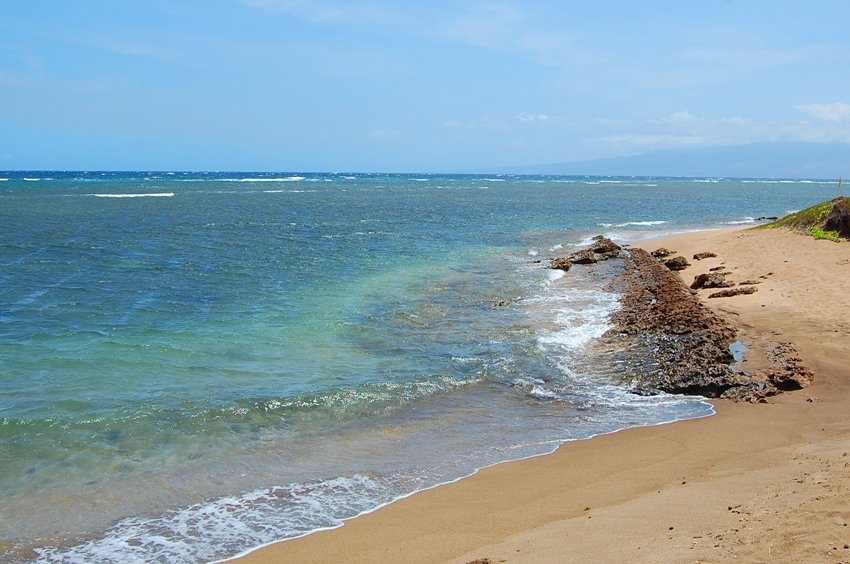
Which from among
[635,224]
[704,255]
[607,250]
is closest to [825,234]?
[704,255]

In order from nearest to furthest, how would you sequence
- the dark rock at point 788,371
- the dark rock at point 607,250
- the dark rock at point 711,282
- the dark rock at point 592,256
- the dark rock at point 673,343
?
the dark rock at point 788,371 → the dark rock at point 673,343 → the dark rock at point 711,282 → the dark rock at point 592,256 → the dark rock at point 607,250

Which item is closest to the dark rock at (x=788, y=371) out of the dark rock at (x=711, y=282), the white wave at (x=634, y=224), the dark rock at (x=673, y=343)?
the dark rock at (x=673, y=343)

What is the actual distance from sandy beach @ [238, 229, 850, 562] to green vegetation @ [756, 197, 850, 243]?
1747 cm

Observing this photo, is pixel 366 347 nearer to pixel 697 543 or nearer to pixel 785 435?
pixel 785 435

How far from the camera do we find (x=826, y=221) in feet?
94.0

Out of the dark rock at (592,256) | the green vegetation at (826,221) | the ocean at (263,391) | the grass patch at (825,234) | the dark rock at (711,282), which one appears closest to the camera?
the ocean at (263,391)

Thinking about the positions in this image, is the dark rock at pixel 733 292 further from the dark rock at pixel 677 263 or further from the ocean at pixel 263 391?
the dark rock at pixel 677 263

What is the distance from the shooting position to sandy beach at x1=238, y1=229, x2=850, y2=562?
596 cm

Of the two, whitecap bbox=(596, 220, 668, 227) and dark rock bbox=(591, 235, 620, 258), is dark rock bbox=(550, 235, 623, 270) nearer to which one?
dark rock bbox=(591, 235, 620, 258)

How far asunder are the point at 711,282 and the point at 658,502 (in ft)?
48.8

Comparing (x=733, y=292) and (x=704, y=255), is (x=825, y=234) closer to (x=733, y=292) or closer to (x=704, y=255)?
(x=704, y=255)

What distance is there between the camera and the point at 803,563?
16.8ft

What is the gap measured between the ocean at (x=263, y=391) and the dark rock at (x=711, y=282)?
2.74 metres

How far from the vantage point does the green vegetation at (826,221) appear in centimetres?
2717
